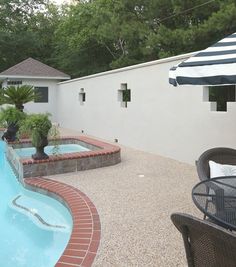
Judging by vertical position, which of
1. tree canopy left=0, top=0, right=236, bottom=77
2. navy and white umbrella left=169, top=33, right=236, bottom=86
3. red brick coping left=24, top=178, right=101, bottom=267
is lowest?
red brick coping left=24, top=178, right=101, bottom=267

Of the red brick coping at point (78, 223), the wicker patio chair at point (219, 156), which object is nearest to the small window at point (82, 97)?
the red brick coping at point (78, 223)

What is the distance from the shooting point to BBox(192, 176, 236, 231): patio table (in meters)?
2.78

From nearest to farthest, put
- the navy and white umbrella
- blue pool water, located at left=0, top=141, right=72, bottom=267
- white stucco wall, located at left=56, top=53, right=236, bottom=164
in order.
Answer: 1. the navy and white umbrella
2. blue pool water, located at left=0, top=141, right=72, bottom=267
3. white stucco wall, located at left=56, top=53, right=236, bottom=164

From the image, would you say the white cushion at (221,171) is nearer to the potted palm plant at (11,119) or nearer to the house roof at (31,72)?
the potted palm plant at (11,119)

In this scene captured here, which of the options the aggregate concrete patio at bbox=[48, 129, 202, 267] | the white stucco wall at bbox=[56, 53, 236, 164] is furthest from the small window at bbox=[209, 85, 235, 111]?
the aggregate concrete patio at bbox=[48, 129, 202, 267]

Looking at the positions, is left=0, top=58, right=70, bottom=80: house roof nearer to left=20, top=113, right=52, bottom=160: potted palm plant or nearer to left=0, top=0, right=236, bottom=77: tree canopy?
left=0, top=0, right=236, bottom=77: tree canopy

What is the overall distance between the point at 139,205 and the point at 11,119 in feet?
26.2

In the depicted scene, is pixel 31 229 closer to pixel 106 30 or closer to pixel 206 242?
pixel 206 242

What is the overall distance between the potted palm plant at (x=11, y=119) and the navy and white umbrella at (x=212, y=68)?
9150 millimetres

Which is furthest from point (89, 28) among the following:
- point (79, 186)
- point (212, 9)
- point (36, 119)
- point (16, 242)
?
point (16, 242)

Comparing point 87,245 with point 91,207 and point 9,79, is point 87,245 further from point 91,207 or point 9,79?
point 9,79

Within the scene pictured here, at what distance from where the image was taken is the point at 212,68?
11.3 feet

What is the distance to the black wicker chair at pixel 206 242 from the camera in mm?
1948

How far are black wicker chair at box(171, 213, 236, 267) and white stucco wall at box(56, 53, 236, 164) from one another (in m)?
5.40
